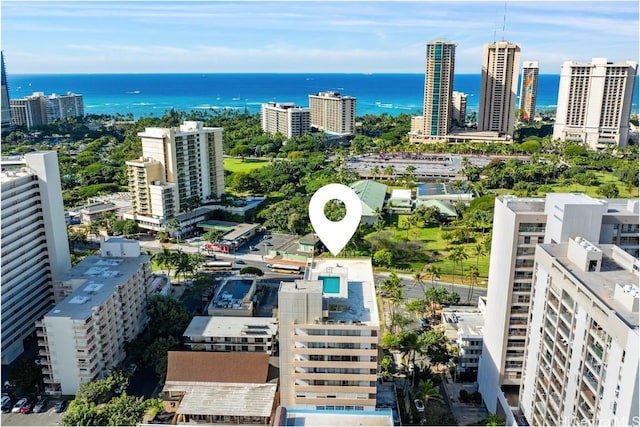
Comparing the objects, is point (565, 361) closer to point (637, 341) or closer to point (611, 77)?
point (637, 341)

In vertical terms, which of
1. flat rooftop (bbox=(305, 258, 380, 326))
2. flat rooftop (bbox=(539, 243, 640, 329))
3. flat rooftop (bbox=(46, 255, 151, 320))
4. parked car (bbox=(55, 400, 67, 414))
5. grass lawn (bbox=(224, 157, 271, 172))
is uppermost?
flat rooftop (bbox=(539, 243, 640, 329))

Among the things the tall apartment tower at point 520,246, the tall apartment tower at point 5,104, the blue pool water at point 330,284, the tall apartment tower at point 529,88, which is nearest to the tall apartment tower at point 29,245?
the blue pool water at point 330,284

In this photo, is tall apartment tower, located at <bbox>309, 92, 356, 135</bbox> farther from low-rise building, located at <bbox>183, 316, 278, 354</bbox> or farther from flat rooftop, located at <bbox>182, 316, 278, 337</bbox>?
low-rise building, located at <bbox>183, 316, 278, 354</bbox>

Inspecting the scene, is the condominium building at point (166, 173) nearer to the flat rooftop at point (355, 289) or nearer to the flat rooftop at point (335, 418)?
the flat rooftop at point (355, 289)

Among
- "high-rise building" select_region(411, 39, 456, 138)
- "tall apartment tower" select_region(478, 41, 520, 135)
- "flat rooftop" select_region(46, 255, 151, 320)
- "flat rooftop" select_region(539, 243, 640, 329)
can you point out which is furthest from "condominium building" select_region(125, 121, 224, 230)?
"tall apartment tower" select_region(478, 41, 520, 135)

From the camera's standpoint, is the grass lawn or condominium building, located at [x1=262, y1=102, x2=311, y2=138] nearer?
the grass lawn

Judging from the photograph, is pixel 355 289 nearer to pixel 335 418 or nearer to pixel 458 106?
pixel 335 418

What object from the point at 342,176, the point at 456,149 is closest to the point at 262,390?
the point at 342,176
